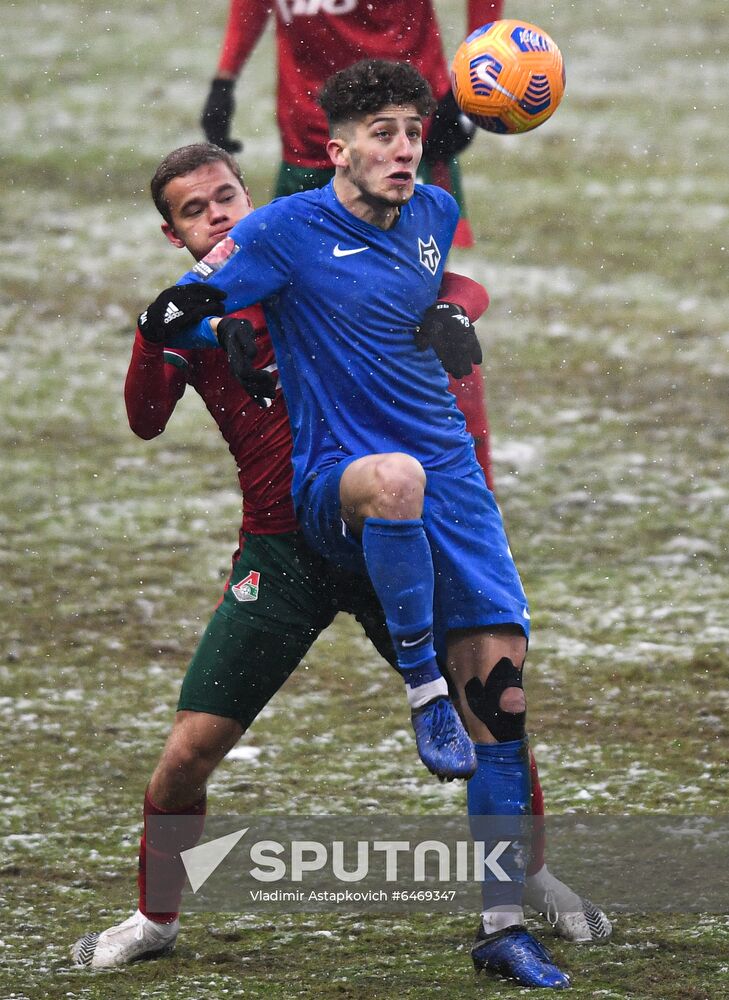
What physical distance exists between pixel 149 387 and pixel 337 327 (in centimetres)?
51

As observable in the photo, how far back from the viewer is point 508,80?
538 centimetres

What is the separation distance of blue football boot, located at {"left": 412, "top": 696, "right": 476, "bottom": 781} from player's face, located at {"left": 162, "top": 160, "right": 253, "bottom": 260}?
52.7 inches

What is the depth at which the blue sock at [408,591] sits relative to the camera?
13.1 ft

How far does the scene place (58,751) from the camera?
6.08 m

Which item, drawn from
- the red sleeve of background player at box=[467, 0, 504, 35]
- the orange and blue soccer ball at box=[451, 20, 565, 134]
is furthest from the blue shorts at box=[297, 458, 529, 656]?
the red sleeve of background player at box=[467, 0, 504, 35]

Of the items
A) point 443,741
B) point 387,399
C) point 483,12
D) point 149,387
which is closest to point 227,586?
point 149,387

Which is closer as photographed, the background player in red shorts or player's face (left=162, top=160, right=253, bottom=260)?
player's face (left=162, top=160, right=253, bottom=260)

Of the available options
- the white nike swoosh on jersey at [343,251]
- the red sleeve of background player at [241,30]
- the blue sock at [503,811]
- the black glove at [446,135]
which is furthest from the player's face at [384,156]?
the red sleeve of background player at [241,30]

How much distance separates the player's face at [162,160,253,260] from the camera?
4.48 metres

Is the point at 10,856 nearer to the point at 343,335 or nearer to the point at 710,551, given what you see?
the point at 343,335

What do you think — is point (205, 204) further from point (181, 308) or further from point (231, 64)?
point (231, 64)

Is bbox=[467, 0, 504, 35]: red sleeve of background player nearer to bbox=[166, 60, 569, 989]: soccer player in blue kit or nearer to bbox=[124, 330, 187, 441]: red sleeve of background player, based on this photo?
bbox=[166, 60, 569, 989]: soccer player in blue kit

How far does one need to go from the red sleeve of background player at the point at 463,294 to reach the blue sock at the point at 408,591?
75 centimetres

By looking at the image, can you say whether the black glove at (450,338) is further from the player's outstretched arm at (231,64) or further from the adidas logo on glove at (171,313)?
the player's outstretched arm at (231,64)
